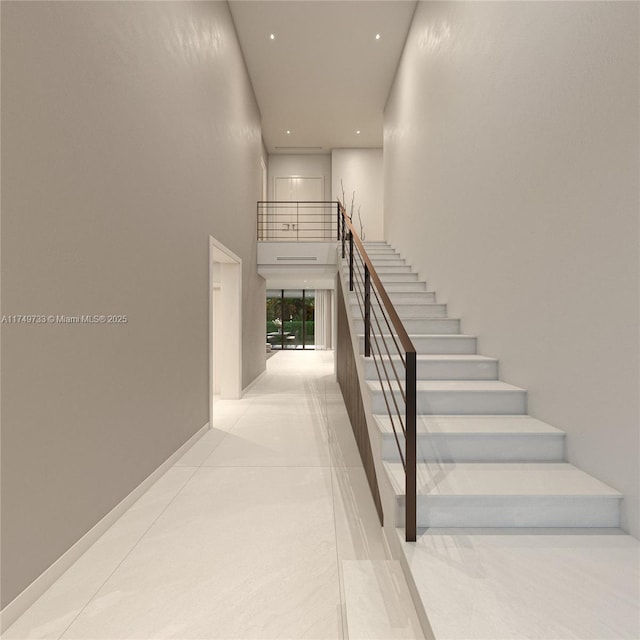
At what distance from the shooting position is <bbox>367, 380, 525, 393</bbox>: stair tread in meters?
2.62

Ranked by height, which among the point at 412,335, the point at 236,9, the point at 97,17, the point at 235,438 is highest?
the point at 236,9

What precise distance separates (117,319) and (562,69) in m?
3.23

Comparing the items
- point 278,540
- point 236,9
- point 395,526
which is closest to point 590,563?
point 395,526

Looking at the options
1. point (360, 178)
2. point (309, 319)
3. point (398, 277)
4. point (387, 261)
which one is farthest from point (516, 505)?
point (309, 319)

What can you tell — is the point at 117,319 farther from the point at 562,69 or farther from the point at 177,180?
the point at 562,69

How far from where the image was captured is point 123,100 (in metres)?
2.36

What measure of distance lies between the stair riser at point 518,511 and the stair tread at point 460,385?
89 cm

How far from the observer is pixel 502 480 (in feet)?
6.35

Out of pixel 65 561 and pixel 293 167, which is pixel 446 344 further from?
pixel 293 167

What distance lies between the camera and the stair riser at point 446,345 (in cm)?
341

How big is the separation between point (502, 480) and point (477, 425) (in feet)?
1.43

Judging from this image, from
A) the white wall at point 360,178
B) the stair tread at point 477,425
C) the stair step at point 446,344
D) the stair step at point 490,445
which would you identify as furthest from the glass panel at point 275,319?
the stair step at point 490,445

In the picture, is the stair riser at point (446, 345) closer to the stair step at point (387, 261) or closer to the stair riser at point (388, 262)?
the stair step at point (387, 261)

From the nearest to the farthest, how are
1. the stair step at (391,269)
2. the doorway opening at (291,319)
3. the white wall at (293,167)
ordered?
1. the stair step at (391,269)
2. the white wall at (293,167)
3. the doorway opening at (291,319)
